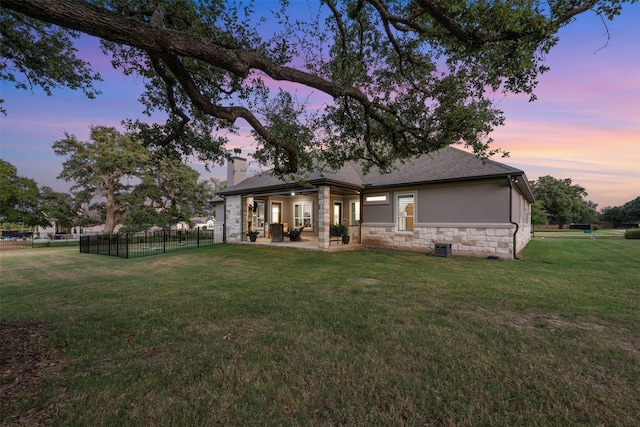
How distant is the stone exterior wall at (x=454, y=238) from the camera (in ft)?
33.5

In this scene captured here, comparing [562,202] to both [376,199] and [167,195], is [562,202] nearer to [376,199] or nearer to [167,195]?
[376,199]

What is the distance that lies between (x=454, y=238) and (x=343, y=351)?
32.3 ft

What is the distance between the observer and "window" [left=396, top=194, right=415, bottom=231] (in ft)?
41.2

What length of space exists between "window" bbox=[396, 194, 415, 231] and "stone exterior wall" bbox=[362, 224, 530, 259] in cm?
35

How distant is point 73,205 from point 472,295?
3241 centimetres

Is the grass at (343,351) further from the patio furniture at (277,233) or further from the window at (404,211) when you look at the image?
the patio furniture at (277,233)

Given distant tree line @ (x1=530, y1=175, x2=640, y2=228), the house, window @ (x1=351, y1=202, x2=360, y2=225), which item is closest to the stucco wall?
the house

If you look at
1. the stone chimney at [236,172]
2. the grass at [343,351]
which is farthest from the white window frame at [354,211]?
the grass at [343,351]

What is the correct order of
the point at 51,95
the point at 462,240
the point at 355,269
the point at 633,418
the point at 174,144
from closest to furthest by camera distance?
the point at 633,418, the point at 51,95, the point at 174,144, the point at 355,269, the point at 462,240

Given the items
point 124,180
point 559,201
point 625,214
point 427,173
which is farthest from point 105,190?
point 625,214

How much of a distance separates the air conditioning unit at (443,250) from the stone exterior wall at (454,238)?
1.70ft

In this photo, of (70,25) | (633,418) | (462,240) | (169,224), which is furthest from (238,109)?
(169,224)

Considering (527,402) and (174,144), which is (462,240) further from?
→ (174,144)

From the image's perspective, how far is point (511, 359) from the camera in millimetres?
2836
